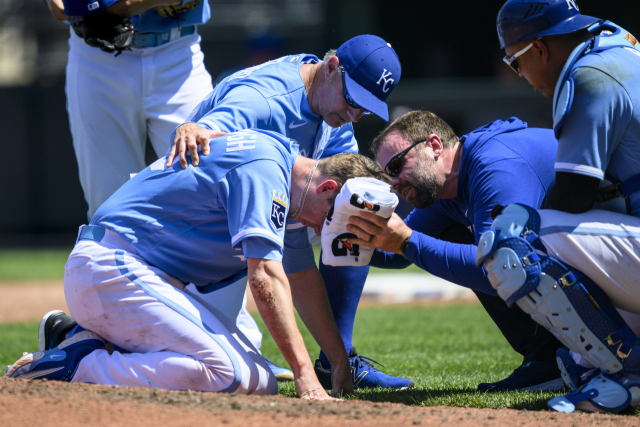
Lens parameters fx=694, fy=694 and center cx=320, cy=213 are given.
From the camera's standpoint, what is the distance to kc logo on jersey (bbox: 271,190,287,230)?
A: 9.68 ft

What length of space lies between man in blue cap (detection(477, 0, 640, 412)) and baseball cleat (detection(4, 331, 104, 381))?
1891 mm

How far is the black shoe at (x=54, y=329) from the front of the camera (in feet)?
12.0

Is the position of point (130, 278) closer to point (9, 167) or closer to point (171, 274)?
point (171, 274)

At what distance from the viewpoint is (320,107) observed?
400 cm

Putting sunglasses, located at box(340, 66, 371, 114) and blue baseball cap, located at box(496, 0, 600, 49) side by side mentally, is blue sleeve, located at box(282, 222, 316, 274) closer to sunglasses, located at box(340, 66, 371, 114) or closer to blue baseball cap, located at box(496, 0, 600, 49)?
sunglasses, located at box(340, 66, 371, 114)

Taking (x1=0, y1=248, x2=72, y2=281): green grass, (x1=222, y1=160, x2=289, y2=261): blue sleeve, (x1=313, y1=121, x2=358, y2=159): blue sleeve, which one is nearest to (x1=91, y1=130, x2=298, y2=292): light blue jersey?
(x1=222, y1=160, x2=289, y2=261): blue sleeve

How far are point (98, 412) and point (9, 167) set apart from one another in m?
17.8

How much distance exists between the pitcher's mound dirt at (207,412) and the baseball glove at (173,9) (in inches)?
99.9

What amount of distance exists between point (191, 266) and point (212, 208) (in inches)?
14.0

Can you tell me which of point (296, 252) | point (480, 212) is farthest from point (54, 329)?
point (480, 212)

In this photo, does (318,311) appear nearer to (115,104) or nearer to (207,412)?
(207,412)

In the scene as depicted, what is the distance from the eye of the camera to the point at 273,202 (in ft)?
9.68

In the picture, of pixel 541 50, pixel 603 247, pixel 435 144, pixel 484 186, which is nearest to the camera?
pixel 603 247

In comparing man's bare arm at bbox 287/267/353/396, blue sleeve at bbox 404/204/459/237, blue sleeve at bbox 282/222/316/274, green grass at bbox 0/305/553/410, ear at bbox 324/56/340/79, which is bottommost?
green grass at bbox 0/305/553/410
